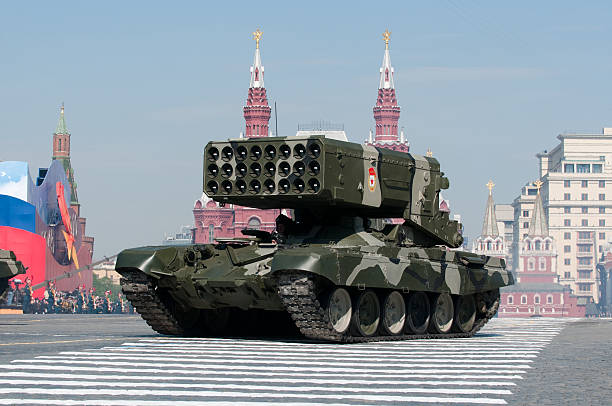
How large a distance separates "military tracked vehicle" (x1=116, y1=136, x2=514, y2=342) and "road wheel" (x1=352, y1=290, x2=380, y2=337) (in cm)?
2

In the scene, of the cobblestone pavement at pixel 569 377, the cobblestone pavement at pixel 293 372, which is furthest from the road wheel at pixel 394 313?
the cobblestone pavement at pixel 569 377

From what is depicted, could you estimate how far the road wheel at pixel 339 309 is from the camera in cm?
1823

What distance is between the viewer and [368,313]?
19.5 m

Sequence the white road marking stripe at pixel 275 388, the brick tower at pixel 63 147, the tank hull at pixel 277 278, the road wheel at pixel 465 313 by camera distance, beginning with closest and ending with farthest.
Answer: the white road marking stripe at pixel 275 388
the tank hull at pixel 277 278
the road wheel at pixel 465 313
the brick tower at pixel 63 147

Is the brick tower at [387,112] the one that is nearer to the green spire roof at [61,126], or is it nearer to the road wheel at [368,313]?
the green spire roof at [61,126]

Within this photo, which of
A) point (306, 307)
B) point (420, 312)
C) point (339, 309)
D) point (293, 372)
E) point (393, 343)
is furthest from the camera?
point (420, 312)

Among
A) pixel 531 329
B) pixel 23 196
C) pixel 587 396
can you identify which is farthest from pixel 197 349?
pixel 23 196

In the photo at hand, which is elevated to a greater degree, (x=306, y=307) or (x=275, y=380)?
(x=306, y=307)

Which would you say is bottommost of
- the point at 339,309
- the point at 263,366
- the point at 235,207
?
the point at 263,366

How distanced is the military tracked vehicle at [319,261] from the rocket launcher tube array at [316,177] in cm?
2

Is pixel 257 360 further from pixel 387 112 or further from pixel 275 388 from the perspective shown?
pixel 387 112

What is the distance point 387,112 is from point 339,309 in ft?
528

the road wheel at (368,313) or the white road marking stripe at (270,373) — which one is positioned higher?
the road wheel at (368,313)

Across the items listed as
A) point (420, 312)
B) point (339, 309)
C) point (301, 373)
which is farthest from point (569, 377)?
point (420, 312)
